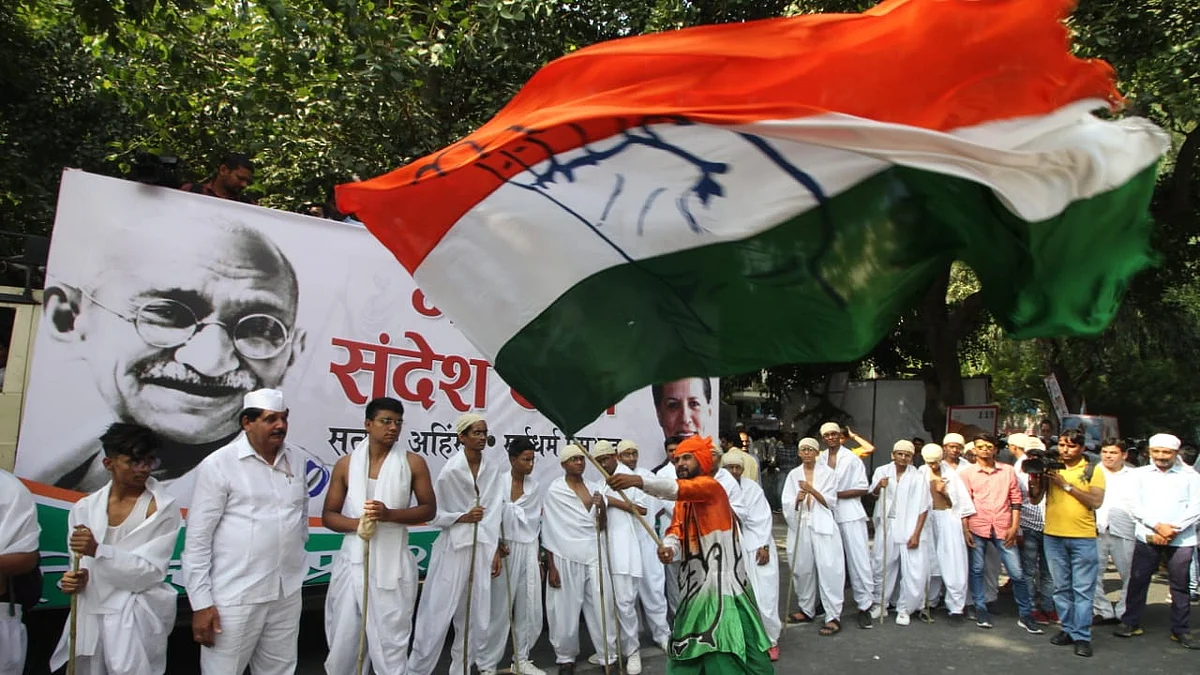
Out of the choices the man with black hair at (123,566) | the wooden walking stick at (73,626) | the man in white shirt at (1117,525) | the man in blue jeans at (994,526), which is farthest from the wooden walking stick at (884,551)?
the wooden walking stick at (73,626)

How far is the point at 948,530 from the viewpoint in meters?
8.16

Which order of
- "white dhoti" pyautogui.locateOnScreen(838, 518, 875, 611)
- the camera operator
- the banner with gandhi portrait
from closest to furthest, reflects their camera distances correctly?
the banner with gandhi portrait
the camera operator
"white dhoti" pyautogui.locateOnScreen(838, 518, 875, 611)

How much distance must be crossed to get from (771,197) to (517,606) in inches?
160

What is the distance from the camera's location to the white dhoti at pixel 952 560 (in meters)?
7.97

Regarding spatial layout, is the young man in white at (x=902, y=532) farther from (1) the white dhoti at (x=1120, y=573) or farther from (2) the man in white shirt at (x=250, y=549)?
(2) the man in white shirt at (x=250, y=549)

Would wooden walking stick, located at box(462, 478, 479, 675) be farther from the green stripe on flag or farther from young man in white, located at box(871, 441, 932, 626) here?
young man in white, located at box(871, 441, 932, 626)

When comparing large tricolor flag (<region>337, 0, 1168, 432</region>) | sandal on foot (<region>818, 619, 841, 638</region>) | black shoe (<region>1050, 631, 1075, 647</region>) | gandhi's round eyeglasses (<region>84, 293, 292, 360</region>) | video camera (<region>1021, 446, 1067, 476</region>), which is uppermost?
large tricolor flag (<region>337, 0, 1168, 432</region>)

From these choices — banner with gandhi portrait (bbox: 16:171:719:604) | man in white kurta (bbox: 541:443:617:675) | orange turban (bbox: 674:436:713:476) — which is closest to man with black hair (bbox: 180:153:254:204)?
banner with gandhi portrait (bbox: 16:171:719:604)

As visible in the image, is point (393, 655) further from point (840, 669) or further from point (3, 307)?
point (840, 669)

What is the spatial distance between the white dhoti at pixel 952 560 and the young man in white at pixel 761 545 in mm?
1866

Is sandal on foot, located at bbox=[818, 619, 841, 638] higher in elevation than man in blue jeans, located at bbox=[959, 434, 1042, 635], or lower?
lower

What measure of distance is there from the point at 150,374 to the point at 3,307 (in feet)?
2.88

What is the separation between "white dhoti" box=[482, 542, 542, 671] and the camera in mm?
5906

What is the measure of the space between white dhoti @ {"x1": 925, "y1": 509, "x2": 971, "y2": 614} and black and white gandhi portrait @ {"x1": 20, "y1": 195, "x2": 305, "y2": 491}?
6112mm
